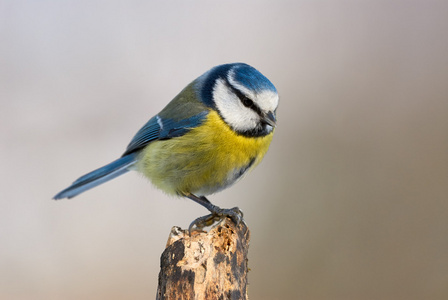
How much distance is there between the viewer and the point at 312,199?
2.53 meters

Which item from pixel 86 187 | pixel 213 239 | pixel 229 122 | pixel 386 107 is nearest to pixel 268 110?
pixel 229 122

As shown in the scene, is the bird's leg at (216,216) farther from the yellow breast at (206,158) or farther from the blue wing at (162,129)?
the blue wing at (162,129)

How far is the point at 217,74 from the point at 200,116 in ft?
0.55

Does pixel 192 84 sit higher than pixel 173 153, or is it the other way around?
pixel 192 84

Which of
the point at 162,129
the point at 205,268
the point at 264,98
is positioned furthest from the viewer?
the point at 162,129

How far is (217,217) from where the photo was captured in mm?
1688

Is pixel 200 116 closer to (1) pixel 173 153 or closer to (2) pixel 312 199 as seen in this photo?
(1) pixel 173 153

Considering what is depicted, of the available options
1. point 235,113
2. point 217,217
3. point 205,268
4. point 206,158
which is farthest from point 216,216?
point 205,268

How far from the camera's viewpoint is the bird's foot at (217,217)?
1.54m

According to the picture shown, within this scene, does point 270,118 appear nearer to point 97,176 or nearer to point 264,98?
point 264,98

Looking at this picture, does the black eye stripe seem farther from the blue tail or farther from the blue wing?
the blue tail

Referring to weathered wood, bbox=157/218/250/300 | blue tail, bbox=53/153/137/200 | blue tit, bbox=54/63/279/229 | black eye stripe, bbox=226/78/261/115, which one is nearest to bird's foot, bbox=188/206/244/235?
blue tit, bbox=54/63/279/229

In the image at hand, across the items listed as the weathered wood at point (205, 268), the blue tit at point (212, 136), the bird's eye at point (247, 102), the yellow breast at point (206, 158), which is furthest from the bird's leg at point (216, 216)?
the bird's eye at point (247, 102)

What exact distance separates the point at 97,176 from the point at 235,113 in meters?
0.60
